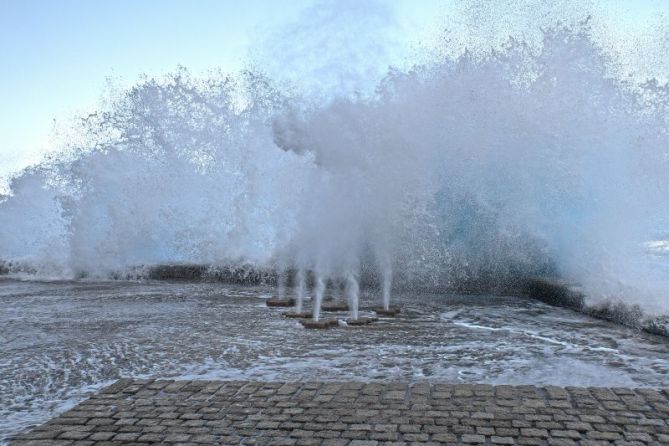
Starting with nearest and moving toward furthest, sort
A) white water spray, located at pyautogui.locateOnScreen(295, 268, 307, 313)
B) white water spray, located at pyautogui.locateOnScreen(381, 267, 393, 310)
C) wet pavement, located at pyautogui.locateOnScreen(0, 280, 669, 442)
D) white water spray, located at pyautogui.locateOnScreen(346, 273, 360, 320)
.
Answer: wet pavement, located at pyautogui.locateOnScreen(0, 280, 669, 442) → white water spray, located at pyautogui.locateOnScreen(346, 273, 360, 320) → white water spray, located at pyautogui.locateOnScreen(295, 268, 307, 313) → white water spray, located at pyautogui.locateOnScreen(381, 267, 393, 310)

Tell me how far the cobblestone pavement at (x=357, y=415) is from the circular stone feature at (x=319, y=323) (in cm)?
242

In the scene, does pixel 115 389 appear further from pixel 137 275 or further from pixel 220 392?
pixel 137 275

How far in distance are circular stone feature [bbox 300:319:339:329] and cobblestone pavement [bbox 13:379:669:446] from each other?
2.42 meters

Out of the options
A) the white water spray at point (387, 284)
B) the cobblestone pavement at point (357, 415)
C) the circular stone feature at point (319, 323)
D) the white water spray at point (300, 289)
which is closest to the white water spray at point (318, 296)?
the white water spray at point (300, 289)

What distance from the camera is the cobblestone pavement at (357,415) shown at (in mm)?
3529

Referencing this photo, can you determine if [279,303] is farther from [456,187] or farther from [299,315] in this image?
[456,187]

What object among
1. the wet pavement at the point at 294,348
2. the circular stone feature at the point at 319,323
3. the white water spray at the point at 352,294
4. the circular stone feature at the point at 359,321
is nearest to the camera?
the wet pavement at the point at 294,348

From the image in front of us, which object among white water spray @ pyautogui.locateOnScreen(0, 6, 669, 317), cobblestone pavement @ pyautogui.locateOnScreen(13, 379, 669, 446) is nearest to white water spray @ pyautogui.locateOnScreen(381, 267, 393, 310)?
white water spray @ pyautogui.locateOnScreen(0, 6, 669, 317)

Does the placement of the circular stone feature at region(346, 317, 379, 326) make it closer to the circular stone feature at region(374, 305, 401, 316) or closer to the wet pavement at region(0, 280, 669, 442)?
the wet pavement at region(0, 280, 669, 442)

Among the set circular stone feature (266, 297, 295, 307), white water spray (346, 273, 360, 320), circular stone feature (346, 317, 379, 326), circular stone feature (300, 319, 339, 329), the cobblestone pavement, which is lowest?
the cobblestone pavement

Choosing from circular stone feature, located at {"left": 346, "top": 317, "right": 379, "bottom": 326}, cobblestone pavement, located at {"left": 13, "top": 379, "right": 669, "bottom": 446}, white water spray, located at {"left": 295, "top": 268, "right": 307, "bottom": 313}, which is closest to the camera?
cobblestone pavement, located at {"left": 13, "top": 379, "right": 669, "bottom": 446}

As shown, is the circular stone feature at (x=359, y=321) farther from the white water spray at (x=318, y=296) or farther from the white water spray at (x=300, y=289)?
the white water spray at (x=300, y=289)

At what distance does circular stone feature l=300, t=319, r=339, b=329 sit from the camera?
6.95 metres

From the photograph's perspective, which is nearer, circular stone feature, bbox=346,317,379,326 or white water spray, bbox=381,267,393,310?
circular stone feature, bbox=346,317,379,326
